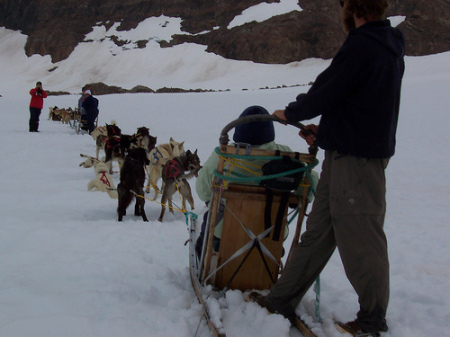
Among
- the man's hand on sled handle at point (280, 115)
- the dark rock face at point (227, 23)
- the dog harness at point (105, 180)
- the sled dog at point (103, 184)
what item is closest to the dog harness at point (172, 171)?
the sled dog at point (103, 184)

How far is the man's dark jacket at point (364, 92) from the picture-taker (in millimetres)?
1509

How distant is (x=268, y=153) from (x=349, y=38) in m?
0.60

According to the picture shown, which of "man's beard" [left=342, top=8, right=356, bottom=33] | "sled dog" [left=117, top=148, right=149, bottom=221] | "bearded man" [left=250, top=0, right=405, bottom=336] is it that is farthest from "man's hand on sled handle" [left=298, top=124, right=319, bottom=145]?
"sled dog" [left=117, top=148, right=149, bottom=221]

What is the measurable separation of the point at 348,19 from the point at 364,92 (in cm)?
35

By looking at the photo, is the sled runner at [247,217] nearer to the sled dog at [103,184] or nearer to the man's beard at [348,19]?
the man's beard at [348,19]

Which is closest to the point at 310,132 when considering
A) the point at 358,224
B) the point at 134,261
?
the point at 358,224

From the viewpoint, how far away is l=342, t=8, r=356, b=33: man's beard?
1.65m

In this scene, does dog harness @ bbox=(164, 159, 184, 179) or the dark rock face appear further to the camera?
the dark rock face

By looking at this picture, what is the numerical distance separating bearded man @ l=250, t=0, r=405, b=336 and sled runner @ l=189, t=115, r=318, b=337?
210mm

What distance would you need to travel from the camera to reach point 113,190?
431 centimetres

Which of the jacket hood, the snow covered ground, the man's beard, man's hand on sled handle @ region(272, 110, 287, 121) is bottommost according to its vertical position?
the snow covered ground

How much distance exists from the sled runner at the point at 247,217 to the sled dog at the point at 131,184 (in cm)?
184

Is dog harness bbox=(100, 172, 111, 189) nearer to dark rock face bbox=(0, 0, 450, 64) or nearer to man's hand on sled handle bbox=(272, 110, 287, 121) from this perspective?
man's hand on sled handle bbox=(272, 110, 287, 121)

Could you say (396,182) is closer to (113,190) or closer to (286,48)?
(113,190)
